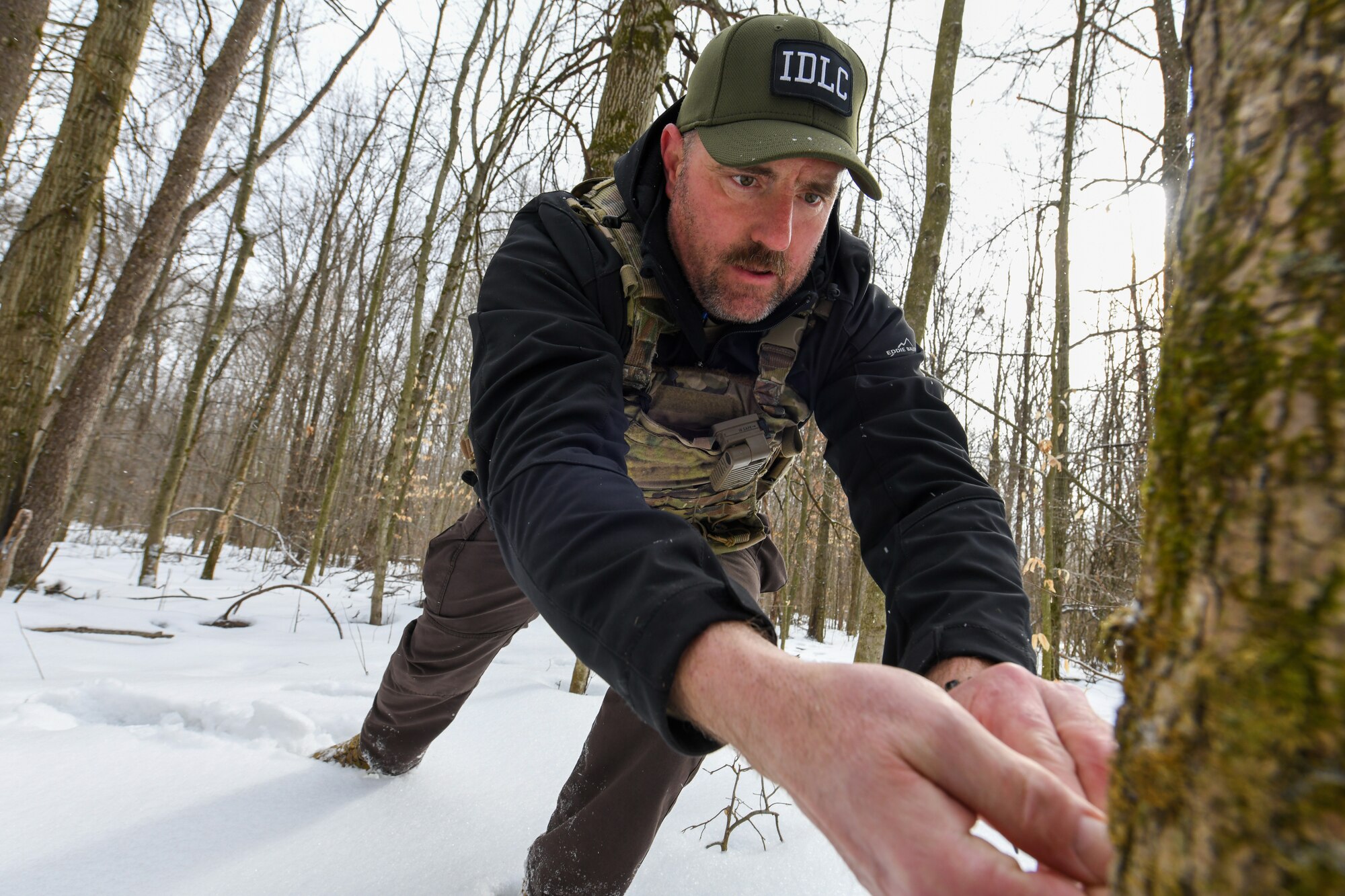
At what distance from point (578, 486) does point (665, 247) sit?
2.99 ft

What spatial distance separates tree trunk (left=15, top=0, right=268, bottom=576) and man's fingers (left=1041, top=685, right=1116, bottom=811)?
588 centimetres

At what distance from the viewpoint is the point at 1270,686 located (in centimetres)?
36

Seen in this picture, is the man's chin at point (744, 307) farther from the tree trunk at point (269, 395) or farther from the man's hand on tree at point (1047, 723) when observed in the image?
the tree trunk at point (269, 395)

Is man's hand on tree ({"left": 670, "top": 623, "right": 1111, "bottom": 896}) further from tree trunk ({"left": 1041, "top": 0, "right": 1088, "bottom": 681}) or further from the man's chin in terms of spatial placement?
tree trunk ({"left": 1041, "top": 0, "right": 1088, "bottom": 681})

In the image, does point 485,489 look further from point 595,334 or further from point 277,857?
point 277,857

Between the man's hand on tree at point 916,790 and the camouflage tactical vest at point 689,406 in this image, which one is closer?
the man's hand on tree at point 916,790

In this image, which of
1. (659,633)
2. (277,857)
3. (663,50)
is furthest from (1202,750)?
(663,50)

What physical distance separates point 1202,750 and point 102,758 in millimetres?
2667

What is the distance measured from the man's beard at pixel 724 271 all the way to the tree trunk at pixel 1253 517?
1214 mm

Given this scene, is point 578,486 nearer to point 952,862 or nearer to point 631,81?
point 952,862

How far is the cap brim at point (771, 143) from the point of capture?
1.59m

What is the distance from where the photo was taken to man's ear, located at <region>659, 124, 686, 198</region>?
5.99 feet

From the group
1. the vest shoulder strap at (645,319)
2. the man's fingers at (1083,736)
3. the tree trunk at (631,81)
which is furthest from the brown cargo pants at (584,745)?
the tree trunk at (631,81)

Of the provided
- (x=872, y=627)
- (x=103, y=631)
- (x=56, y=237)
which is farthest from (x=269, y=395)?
(x=872, y=627)
